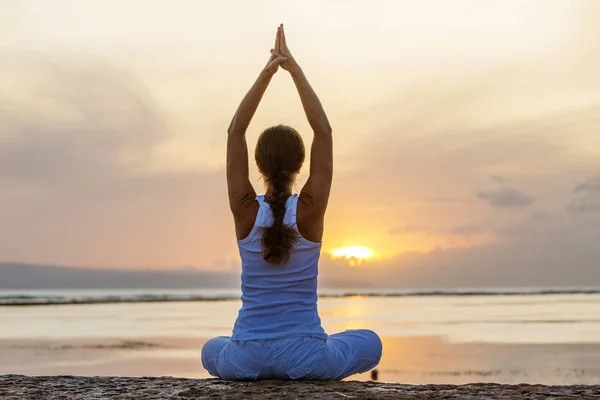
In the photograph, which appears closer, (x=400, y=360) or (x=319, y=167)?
(x=319, y=167)

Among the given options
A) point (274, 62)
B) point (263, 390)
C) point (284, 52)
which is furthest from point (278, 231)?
point (284, 52)

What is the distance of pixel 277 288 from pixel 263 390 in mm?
625

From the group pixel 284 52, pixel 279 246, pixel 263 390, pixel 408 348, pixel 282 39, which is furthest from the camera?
pixel 408 348

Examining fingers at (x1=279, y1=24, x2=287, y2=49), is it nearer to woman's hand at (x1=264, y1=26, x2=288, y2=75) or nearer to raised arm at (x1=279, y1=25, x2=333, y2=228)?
woman's hand at (x1=264, y1=26, x2=288, y2=75)

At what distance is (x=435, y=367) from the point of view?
43.4 ft

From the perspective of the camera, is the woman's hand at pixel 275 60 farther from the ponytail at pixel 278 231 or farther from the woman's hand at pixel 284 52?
the ponytail at pixel 278 231

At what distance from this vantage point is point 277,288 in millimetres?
4508

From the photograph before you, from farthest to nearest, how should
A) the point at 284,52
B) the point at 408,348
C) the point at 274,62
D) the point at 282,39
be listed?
1. the point at 408,348
2. the point at 282,39
3. the point at 284,52
4. the point at 274,62

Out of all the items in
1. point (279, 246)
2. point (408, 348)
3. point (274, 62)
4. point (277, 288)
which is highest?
point (274, 62)

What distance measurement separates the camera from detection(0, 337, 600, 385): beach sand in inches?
479

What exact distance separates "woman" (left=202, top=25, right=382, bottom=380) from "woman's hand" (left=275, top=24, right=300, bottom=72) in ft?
0.80

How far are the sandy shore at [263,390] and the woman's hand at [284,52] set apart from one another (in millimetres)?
2067

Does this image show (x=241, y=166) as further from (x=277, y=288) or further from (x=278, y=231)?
(x=277, y=288)

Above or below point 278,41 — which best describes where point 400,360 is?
below
